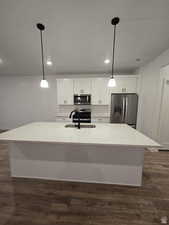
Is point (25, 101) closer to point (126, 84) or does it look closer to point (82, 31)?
point (82, 31)

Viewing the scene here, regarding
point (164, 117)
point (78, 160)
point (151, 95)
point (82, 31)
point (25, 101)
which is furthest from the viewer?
point (25, 101)

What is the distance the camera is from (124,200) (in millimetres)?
1551

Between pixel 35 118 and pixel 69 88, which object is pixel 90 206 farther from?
pixel 35 118

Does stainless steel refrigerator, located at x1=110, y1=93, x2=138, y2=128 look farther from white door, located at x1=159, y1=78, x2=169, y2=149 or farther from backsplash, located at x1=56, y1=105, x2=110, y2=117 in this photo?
white door, located at x1=159, y1=78, x2=169, y2=149

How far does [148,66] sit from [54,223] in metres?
4.29

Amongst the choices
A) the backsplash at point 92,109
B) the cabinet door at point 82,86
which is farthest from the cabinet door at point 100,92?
the backsplash at point 92,109

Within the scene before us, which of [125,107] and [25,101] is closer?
[125,107]

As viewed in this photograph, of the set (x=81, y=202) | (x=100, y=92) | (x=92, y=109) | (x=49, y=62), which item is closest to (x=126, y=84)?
(x=100, y=92)

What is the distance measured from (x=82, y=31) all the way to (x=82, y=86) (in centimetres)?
187

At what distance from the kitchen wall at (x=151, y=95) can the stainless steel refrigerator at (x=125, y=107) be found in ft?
0.78

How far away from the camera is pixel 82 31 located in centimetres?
241

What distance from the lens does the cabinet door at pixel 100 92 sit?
13.2 ft

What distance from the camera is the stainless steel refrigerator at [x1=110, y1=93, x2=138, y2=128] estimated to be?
382cm

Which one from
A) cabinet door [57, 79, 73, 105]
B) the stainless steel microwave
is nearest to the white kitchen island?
the stainless steel microwave
